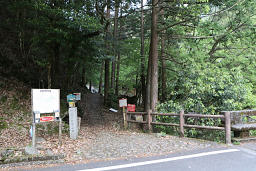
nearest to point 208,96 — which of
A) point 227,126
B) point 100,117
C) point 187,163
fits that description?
point 227,126

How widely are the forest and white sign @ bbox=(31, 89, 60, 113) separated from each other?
151 inches

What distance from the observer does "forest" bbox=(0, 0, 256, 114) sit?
8.81 metres

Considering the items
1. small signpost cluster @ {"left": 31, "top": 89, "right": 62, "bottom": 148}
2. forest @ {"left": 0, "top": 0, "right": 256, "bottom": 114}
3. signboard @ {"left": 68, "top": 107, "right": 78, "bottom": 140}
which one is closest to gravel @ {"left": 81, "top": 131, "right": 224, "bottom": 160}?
signboard @ {"left": 68, "top": 107, "right": 78, "bottom": 140}

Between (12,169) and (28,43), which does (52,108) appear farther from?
(28,43)

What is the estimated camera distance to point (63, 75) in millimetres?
15078

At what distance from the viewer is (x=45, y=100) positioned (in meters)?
5.93

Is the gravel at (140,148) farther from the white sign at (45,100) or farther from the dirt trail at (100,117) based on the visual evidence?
the dirt trail at (100,117)

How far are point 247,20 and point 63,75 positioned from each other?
40.6 ft

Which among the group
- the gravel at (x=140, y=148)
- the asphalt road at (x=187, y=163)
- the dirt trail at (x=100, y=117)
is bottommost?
the dirt trail at (x=100, y=117)

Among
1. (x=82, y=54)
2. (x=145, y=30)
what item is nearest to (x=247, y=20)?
(x=145, y=30)

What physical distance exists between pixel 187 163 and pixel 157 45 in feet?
23.1

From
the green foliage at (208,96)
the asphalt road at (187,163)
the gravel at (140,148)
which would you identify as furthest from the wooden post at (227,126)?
the green foliage at (208,96)

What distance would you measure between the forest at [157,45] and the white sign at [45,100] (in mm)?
3831

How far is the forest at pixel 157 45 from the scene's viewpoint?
347 inches
